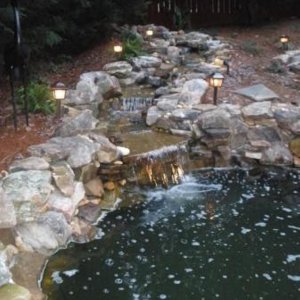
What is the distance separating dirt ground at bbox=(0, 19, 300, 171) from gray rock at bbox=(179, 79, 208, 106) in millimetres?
221

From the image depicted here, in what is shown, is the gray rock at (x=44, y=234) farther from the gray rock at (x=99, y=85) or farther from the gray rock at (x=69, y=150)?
the gray rock at (x=99, y=85)

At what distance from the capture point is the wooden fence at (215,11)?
15586 millimetres

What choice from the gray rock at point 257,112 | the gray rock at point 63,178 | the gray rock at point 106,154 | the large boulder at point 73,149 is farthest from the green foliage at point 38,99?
the gray rock at point 257,112

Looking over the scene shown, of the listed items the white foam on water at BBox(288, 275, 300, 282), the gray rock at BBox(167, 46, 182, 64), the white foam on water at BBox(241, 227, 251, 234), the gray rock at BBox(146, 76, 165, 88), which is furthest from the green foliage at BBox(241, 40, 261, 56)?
the white foam on water at BBox(288, 275, 300, 282)

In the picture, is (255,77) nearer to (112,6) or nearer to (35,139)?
(112,6)

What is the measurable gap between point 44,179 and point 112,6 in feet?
21.1

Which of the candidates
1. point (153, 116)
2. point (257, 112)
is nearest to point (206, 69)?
point (257, 112)

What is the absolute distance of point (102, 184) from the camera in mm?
6797

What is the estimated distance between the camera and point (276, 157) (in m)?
7.89

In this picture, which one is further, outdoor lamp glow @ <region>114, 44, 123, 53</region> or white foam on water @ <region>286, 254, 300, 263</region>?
outdoor lamp glow @ <region>114, 44, 123, 53</region>

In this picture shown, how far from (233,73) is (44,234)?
19.8 feet

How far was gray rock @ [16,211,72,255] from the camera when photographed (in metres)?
5.29

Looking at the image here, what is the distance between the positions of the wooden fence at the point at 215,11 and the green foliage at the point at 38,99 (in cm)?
859

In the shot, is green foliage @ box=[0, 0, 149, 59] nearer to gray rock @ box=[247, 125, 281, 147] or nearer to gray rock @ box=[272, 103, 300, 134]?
gray rock @ box=[247, 125, 281, 147]
